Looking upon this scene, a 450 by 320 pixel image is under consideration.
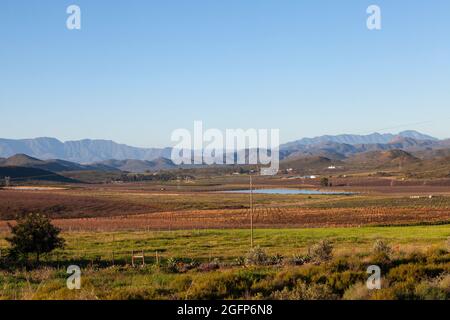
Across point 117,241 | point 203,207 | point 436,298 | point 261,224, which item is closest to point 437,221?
point 261,224

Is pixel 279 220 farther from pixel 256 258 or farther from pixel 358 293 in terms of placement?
pixel 358 293

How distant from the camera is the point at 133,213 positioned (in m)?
96.9

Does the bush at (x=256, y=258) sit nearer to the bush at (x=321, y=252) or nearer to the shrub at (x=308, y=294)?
the bush at (x=321, y=252)

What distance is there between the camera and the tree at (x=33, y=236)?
3100cm

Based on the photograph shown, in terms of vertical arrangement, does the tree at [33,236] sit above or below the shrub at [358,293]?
below

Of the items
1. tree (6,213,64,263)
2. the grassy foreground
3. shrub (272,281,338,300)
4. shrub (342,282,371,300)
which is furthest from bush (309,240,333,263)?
tree (6,213,64,263)

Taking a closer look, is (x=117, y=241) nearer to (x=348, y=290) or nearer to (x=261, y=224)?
(x=261, y=224)

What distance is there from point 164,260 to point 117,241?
14562 millimetres

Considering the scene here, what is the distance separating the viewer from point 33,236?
31.1 m

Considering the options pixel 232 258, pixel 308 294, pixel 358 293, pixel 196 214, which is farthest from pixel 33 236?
pixel 196 214

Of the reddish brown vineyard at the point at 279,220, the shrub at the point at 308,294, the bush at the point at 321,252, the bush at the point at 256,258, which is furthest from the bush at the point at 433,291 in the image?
the reddish brown vineyard at the point at 279,220

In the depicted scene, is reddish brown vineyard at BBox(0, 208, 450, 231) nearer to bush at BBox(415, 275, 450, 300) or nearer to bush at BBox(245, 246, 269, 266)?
bush at BBox(245, 246, 269, 266)
